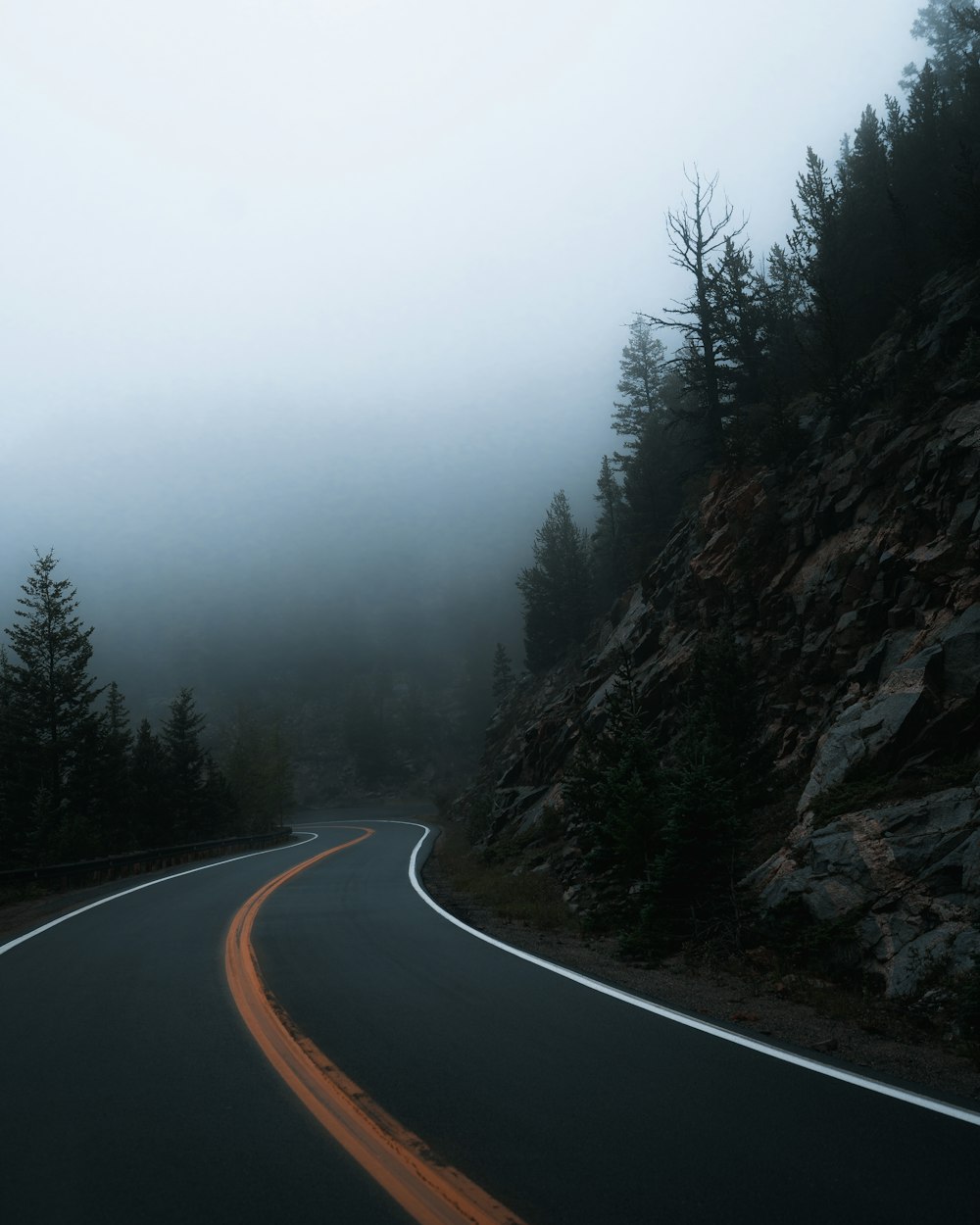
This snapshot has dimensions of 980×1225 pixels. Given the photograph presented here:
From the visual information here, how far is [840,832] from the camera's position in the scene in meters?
9.95

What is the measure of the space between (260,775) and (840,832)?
60999 mm

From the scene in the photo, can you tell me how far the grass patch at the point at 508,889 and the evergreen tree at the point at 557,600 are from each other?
27594 millimetres

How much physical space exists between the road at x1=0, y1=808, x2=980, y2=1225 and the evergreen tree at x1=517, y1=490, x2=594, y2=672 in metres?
44.5

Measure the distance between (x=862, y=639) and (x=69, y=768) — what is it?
37405 mm

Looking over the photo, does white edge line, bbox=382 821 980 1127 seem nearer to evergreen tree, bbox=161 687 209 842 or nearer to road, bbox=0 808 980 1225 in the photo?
road, bbox=0 808 980 1225

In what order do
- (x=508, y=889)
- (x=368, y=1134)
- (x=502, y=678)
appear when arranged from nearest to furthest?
(x=368, y=1134), (x=508, y=889), (x=502, y=678)

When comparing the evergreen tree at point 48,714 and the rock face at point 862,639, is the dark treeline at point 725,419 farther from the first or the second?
the evergreen tree at point 48,714

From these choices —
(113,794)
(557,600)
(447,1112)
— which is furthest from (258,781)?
(447,1112)

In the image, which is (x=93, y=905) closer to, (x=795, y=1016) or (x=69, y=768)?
(x=795, y=1016)

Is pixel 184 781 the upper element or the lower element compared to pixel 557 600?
lower

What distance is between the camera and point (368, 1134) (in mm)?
4434

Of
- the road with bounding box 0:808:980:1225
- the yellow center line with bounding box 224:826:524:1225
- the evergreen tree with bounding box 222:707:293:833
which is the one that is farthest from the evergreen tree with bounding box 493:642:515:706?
the yellow center line with bounding box 224:826:524:1225

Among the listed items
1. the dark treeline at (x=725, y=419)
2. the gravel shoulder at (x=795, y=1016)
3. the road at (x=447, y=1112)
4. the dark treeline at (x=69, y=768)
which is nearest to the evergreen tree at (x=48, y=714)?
the dark treeline at (x=69, y=768)

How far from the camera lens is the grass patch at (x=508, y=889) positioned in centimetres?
1423
